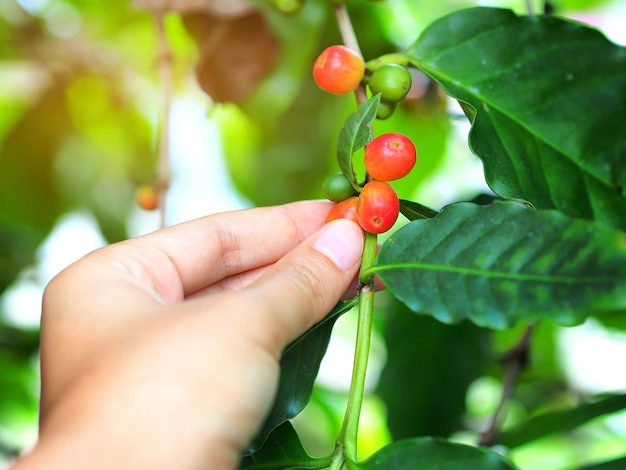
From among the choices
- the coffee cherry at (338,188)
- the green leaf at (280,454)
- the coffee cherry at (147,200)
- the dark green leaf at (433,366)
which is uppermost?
the coffee cherry at (338,188)

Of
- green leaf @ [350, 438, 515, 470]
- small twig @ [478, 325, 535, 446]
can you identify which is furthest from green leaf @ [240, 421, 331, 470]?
small twig @ [478, 325, 535, 446]

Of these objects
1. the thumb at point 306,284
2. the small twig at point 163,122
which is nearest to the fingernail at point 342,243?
the thumb at point 306,284

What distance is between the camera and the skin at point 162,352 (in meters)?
0.55

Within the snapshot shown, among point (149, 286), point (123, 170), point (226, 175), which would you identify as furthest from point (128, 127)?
point (149, 286)

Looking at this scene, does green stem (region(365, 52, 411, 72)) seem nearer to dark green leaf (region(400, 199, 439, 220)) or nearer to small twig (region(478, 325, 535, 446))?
dark green leaf (region(400, 199, 439, 220))

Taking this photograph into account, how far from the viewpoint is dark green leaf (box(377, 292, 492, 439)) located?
1374 millimetres

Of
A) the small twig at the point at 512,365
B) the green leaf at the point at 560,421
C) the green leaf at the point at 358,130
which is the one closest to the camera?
the green leaf at the point at 358,130

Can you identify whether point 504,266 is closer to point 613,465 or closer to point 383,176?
point 383,176

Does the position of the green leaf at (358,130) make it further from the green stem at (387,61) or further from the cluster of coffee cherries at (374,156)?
the green stem at (387,61)

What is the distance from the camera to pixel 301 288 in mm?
747

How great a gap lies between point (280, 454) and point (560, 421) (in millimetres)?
555

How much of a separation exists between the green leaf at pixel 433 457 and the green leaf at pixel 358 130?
1.08 ft

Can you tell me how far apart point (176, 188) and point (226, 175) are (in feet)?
0.54

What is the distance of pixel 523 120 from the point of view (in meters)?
0.86
